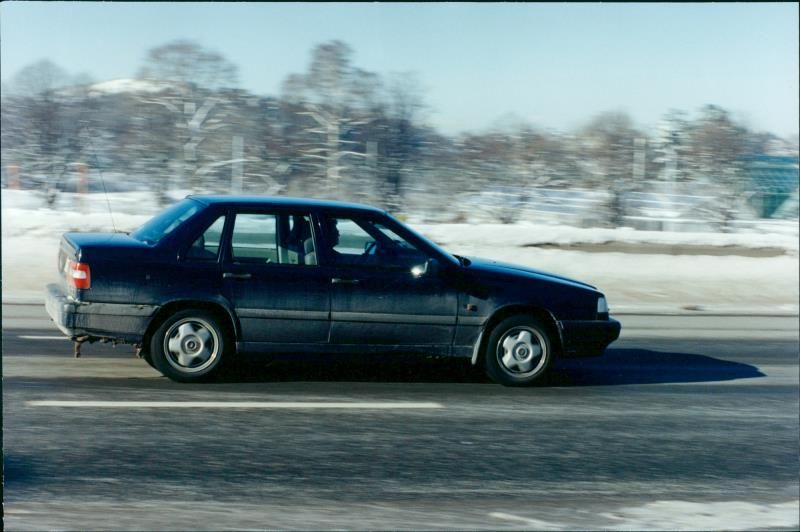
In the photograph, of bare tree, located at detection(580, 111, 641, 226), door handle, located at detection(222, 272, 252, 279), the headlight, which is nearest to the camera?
door handle, located at detection(222, 272, 252, 279)

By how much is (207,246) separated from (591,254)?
44.8ft

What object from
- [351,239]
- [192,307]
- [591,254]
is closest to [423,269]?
[351,239]

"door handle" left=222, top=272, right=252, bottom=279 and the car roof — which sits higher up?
the car roof

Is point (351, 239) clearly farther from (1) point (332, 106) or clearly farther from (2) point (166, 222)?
(1) point (332, 106)

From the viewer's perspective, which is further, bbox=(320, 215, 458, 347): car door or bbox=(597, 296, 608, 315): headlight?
bbox=(597, 296, 608, 315): headlight

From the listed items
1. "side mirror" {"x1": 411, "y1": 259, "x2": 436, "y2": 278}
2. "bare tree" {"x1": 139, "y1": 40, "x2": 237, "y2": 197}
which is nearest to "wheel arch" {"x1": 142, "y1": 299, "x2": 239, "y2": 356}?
"side mirror" {"x1": 411, "y1": 259, "x2": 436, "y2": 278}

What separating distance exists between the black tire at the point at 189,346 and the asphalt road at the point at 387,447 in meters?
0.18

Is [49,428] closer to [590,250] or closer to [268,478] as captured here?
[268,478]

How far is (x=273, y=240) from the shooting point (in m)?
8.30

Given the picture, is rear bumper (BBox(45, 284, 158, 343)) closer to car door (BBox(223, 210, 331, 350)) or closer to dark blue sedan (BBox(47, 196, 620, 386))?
dark blue sedan (BBox(47, 196, 620, 386))

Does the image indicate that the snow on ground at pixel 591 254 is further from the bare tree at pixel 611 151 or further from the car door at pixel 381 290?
the car door at pixel 381 290

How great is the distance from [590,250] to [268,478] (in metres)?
16.2

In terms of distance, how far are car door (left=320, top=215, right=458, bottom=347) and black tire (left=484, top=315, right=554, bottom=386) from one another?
1.44 ft

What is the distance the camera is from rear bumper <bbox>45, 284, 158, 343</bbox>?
26.0ft
